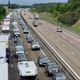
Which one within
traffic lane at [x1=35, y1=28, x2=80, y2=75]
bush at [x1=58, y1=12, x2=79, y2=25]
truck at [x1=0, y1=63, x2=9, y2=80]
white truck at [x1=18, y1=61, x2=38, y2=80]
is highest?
truck at [x1=0, y1=63, x2=9, y2=80]

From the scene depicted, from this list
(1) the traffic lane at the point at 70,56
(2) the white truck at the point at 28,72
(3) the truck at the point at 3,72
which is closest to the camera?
(3) the truck at the point at 3,72

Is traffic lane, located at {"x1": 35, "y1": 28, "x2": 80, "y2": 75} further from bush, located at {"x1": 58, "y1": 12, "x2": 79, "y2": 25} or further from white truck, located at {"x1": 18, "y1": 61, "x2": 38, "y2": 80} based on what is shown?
bush, located at {"x1": 58, "y1": 12, "x2": 79, "y2": 25}

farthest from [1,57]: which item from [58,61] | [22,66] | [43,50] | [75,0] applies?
[75,0]

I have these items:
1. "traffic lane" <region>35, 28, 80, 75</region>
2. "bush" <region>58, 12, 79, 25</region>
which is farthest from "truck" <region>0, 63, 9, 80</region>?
"bush" <region>58, 12, 79, 25</region>

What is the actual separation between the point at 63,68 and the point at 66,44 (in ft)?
86.7

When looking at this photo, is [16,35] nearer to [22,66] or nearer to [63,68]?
[63,68]

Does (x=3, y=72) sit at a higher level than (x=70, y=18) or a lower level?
higher

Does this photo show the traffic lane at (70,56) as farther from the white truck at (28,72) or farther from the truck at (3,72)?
the truck at (3,72)

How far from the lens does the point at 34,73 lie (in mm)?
34812

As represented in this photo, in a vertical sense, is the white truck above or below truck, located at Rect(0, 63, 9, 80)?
below

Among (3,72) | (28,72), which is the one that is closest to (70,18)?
(28,72)

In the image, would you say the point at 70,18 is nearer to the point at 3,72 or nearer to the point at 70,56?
the point at 70,56

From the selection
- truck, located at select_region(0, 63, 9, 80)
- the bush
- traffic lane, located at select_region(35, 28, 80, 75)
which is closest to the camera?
truck, located at select_region(0, 63, 9, 80)

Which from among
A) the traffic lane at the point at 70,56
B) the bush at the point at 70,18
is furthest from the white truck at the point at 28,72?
the bush at the point at 70,18
